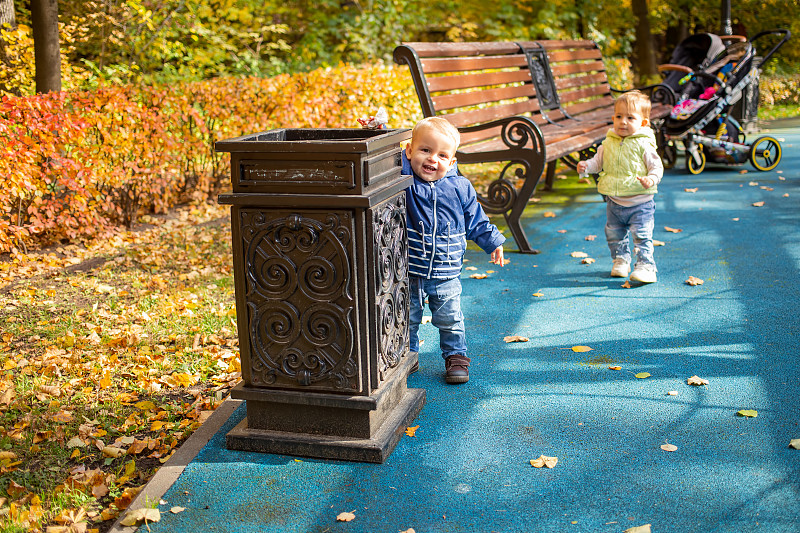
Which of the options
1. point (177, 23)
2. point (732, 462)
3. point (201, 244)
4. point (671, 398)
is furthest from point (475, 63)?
point (177, 23)

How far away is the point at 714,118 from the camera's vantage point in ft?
31.9

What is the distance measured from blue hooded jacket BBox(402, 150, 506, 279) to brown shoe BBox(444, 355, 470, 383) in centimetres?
43

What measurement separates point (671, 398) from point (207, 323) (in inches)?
111

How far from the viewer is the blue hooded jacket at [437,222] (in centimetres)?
372

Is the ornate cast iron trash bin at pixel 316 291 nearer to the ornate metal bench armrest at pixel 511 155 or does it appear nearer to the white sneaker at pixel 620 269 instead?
the white sneaker at pixel 620 269

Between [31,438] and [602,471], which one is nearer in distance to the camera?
[602,471]

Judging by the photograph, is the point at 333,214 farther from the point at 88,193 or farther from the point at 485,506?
the point at 88,193

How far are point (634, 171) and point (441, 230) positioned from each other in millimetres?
2283

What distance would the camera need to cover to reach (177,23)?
13.5m

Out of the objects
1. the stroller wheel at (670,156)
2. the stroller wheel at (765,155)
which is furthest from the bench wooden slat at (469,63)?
the stroller wheel at (765,155)

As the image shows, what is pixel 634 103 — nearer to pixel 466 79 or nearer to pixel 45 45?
pixel 466 79

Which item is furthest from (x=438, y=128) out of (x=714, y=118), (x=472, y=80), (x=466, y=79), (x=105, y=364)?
(x=714, y=118)

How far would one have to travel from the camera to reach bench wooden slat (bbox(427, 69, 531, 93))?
6.53 m

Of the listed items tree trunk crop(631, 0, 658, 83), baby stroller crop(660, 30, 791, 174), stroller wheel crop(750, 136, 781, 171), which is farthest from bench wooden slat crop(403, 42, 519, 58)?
tree trunk crop(631, 0, 658, 83)
